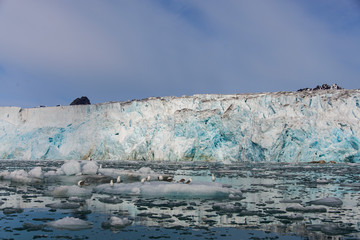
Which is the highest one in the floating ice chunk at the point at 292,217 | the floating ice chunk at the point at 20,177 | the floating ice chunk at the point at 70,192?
the floating ice chunk at the point at 20,177

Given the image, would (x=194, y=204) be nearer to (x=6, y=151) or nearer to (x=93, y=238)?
(x=93, y=238)

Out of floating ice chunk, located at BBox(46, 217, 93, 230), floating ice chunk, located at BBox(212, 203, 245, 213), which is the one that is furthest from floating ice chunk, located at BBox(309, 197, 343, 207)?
floating ice chunk, located at BBox(46, 217, 93, 230)

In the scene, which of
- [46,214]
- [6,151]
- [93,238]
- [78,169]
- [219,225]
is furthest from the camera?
[6,151]

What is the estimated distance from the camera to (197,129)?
35.2 m

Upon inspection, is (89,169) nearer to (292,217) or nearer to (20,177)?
(20,177)

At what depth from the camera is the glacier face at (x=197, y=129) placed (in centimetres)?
3162

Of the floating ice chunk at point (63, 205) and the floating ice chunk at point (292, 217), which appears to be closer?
the floating ice chunk at point (292, 217)

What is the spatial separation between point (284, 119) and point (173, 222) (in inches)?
1092

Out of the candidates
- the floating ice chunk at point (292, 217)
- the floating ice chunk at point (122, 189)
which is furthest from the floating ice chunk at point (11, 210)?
the floating ice chunk at point (292, 217)

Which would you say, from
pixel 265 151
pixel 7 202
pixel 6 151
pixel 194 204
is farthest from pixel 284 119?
pixel 6 151

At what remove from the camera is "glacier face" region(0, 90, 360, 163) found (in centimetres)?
3162

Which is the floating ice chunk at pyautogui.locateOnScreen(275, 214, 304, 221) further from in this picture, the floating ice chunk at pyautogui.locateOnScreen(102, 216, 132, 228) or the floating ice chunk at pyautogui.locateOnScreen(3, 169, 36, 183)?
the floating ice chunk at pyautogui.locateOnScreen(3, 169, 36, 183)

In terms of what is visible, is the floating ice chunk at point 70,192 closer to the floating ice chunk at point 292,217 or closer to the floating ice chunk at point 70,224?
the floating ice chunk at point 70,224

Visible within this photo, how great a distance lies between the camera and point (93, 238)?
18.9 ft
